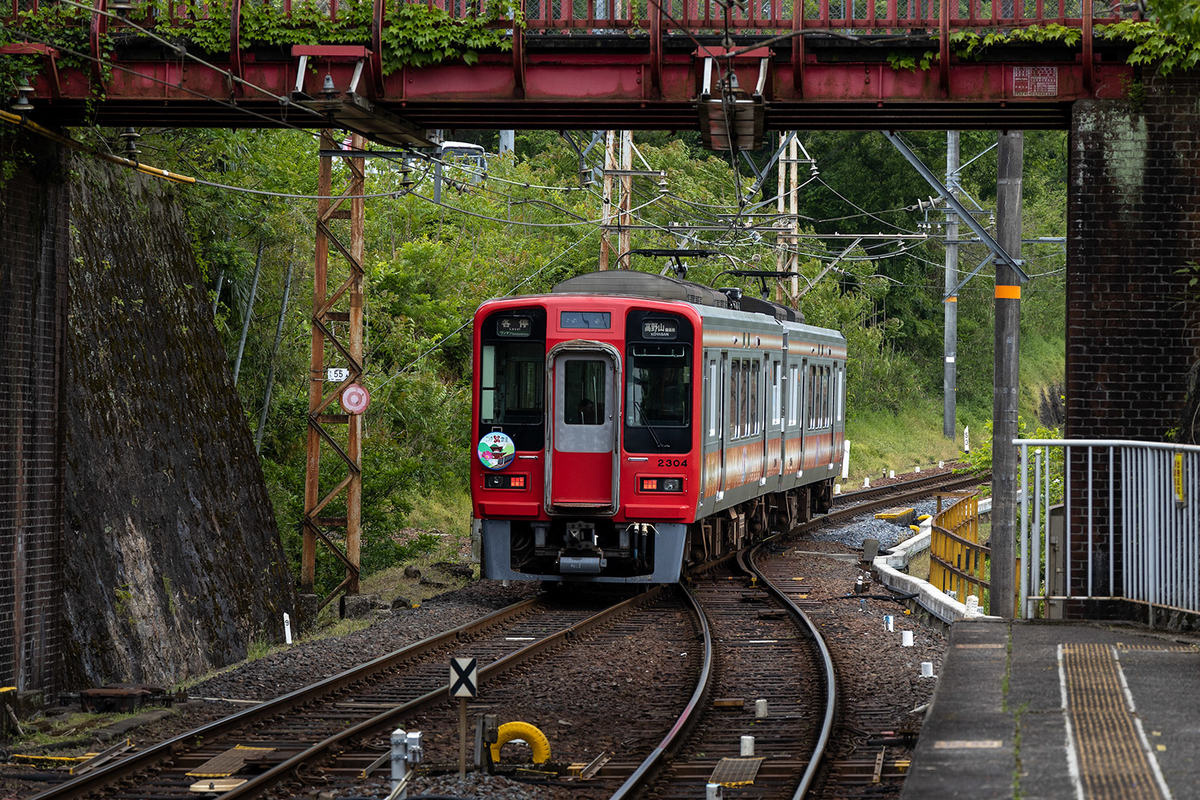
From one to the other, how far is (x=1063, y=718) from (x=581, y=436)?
28.0ft

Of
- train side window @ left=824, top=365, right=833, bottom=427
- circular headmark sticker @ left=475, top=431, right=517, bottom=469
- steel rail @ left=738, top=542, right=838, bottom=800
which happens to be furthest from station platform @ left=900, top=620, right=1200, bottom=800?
train side window @ left=824, top=365, right=833, bottom=427

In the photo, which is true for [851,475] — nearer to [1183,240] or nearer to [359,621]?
[359,621]

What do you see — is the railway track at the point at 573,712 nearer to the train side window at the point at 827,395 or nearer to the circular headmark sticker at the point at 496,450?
the circular headmark sticker at the point at 496,450

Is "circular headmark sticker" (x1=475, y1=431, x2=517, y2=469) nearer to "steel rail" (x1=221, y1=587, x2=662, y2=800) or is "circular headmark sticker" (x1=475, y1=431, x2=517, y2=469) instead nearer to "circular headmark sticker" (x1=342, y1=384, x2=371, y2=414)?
"steel rail" (x1=221, y1=587, x2=662, y2=800)

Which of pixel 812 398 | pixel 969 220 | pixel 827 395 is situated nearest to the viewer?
pixel 969 220

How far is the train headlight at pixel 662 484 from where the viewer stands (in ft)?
48.9

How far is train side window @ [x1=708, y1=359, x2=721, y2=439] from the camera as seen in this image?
15.6 m

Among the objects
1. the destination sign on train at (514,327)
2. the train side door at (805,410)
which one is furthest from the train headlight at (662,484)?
the train side door at (805,410)

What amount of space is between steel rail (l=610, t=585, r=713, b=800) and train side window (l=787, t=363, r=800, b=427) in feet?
27.7

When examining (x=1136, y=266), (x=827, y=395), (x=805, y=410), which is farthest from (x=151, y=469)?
(x=827, y=395)

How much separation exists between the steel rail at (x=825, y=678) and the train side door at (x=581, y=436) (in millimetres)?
2378

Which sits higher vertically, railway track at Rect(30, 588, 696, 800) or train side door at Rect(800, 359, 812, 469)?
train side door at Rect(800, 359, 812, 469)

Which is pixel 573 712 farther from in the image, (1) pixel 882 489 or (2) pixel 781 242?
(2) pixel 781 242

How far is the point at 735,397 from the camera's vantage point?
1723 centimetres
